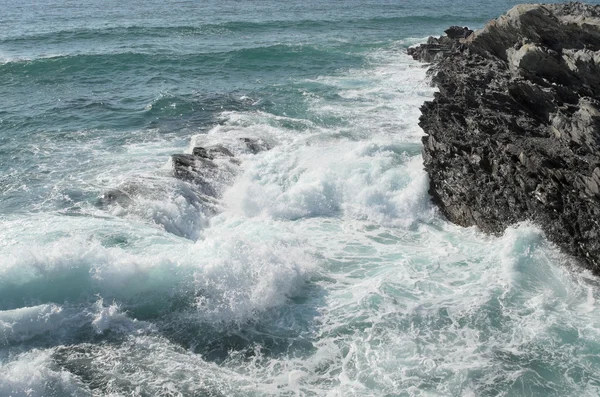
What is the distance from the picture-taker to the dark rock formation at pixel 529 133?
14.7 m

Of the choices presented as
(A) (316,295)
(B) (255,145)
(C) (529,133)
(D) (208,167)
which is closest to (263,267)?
(A) (316,295)

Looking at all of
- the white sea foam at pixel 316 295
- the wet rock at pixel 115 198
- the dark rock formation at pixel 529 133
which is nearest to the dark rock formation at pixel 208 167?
the white sea foam at pixel 316 295

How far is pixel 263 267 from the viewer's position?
1514cm

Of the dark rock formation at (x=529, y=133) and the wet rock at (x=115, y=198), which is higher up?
the dark rock formation at (x=529, y=133)

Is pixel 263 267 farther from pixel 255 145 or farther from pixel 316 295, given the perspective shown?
pixel 255 145

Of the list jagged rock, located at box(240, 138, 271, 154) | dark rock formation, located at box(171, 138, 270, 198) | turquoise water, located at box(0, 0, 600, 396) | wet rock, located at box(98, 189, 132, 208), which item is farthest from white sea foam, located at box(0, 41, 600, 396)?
jagged rock, located at box(240, 138, 271, 154)

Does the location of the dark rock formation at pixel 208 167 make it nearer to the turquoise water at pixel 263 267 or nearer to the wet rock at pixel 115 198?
the turquoise water at pixel 263 267

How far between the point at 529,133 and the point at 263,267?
8760 mm

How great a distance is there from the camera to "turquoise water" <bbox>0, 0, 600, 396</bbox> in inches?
468

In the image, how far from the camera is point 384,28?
51.8m

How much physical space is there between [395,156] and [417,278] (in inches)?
301

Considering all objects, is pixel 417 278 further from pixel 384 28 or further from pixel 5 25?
pixel 5 25

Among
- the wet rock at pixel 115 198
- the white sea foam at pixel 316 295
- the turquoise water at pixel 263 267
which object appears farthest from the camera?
the wet rock at pixel 115 198

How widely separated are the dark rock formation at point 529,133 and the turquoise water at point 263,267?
0.68 m
